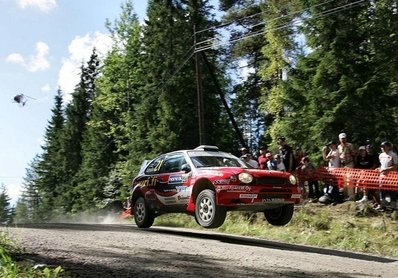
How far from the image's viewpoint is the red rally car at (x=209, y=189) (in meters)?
11.7

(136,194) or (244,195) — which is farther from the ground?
(136,194)

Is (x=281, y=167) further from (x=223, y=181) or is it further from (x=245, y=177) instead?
(x=223, y=181)

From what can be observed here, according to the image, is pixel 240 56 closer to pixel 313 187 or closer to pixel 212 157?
pixel 313 187

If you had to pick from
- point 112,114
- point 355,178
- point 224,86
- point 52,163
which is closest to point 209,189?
point 355,178

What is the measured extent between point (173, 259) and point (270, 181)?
4.20 meters

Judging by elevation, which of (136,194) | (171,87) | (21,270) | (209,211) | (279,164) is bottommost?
(21,270)

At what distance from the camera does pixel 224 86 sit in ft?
144

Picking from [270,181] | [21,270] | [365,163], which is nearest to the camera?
[21,270]

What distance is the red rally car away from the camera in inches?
461

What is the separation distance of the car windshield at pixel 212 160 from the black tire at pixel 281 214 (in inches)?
54.5

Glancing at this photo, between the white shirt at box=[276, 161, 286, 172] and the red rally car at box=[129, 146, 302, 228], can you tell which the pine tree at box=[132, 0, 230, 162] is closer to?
the white shirt at box=[276, 161, 286, 172]

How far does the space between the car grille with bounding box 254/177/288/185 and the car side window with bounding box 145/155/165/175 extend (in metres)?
3.45

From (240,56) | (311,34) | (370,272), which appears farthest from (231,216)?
(240,56)

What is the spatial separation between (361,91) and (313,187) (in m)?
6.84
